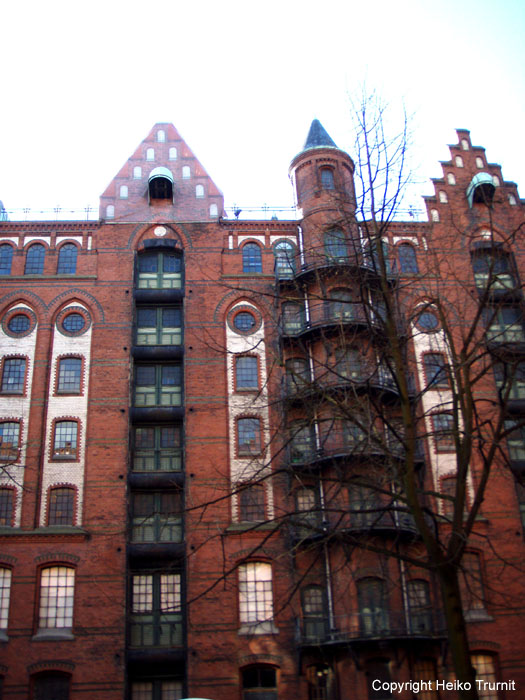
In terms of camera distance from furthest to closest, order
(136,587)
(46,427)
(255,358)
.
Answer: (255,358)
(46,427)
(136,587)

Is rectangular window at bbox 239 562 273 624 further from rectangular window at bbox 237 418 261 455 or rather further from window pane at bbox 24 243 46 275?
window pane at bbox 24 243 46 275

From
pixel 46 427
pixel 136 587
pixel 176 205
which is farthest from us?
pixel 176 205

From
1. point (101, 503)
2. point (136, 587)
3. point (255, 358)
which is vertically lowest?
point (136, 587)

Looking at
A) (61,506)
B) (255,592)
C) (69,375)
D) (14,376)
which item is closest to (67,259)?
(69,375)

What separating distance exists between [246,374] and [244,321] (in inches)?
103

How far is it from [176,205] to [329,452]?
14.3 meters

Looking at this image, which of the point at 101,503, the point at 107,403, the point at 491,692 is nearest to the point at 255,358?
the point at 107,403

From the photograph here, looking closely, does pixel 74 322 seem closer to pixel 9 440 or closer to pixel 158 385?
pixel 158 385

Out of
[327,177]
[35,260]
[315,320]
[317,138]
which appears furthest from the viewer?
[317,138]

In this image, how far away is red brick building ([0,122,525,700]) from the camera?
86.2 feet

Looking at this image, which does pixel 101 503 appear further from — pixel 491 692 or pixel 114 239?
pixel 491 692

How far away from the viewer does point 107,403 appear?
3030cm

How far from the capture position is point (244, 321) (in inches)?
1296

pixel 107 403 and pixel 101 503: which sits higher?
pixel 107 403
